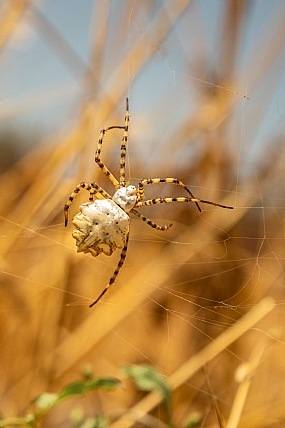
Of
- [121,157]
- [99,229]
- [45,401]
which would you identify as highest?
[121,157]

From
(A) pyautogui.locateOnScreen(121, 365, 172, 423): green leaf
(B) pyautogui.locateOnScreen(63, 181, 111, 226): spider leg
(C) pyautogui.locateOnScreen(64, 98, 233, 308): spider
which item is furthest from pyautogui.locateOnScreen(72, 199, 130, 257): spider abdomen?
(A) pyautogui.locateOnScreen(121, 365, 172, 423): green leaf

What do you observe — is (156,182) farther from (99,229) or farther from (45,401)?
(45,401)

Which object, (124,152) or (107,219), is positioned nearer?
(107,219)

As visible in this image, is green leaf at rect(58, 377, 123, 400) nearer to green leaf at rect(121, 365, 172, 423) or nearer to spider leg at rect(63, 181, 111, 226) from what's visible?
green leaf at rect(121, 365, 172, 423)

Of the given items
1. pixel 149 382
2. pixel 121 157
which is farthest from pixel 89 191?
pixel 149 382

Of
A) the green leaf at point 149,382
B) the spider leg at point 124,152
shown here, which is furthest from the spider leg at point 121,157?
the green leaf at point 149,382

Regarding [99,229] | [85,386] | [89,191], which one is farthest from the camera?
[89,191]

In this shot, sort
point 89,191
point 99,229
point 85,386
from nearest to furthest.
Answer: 1. point 85,386
2. point 99,229
3. point 89,191

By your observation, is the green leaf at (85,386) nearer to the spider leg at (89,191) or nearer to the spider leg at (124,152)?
the spider leg at (89,191)
